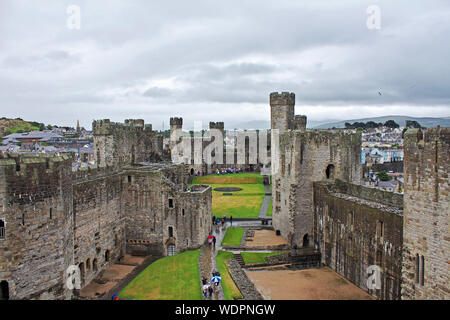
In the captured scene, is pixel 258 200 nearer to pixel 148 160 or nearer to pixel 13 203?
pixel 148 160

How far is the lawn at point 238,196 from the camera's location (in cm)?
4109

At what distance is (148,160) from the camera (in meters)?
39.9

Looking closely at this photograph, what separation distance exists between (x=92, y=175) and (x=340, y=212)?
16746 mm

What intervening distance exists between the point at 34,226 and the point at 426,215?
15960 mm

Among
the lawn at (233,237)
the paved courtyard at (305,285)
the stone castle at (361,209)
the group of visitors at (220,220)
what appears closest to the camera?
the stone castle at (361,209)

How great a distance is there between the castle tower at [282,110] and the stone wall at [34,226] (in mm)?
22013

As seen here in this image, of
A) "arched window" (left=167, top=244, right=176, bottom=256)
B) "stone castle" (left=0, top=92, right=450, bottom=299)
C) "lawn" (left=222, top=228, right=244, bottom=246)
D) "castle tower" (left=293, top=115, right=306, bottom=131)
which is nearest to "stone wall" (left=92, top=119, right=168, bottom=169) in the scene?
"stone castle" (left=0, top=92, right=450, bottom=299)

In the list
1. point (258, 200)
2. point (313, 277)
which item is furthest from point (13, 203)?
point (258, 200)

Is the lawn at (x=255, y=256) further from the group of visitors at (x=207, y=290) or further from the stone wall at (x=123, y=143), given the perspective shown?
the stone wall at (x=123, y=143)

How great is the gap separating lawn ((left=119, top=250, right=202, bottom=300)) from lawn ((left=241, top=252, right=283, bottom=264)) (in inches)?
140

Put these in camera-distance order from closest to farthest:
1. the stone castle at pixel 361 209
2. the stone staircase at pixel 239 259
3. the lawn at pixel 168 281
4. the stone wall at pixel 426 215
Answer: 1. the stone wall at pixel 426 215
2. the stone castle at pixel 361 209
3. the lawn at pixel 168 281
4. the stone staircase at pixel 239 259

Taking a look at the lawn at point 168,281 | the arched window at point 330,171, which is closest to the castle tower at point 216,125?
the arched window at point 330,171

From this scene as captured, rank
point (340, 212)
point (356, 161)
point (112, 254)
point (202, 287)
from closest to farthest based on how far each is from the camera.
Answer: point (202, 287), point (340, 212), point (112, 254), point (356, 161)

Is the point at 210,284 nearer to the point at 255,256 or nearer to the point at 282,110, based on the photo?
the point at 255,256
